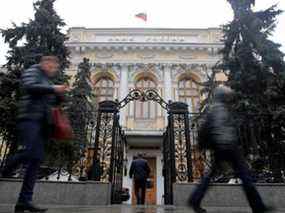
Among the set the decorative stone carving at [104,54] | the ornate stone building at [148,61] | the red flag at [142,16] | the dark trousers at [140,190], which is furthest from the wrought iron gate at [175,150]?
the red flag at [142,16]

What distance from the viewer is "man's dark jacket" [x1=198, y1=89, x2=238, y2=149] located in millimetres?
3791

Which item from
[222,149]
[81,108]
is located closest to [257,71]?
[81,108]

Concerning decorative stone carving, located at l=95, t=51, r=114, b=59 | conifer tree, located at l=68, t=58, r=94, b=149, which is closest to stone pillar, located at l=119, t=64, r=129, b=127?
decorative stone carving, located at l=95, t=51, r=114, b=59

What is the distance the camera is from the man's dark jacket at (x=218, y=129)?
3791mm

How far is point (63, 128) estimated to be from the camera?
3.65m

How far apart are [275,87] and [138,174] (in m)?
5.93

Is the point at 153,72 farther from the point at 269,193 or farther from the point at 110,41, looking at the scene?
the point at 269,193

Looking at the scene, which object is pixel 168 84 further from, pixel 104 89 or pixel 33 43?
pixel 33 43

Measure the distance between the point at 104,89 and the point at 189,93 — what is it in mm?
6373

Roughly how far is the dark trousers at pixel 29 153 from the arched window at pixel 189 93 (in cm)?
1850

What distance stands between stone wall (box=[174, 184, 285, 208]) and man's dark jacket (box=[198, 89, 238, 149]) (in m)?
3.69

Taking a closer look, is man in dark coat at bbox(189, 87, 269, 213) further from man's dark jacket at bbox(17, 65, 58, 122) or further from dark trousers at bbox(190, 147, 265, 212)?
man's dark jacket at bbox(17, 65, 58, 122)

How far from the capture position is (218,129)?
3.87 m

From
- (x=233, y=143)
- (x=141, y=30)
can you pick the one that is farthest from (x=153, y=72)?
(x=233, y=143)
